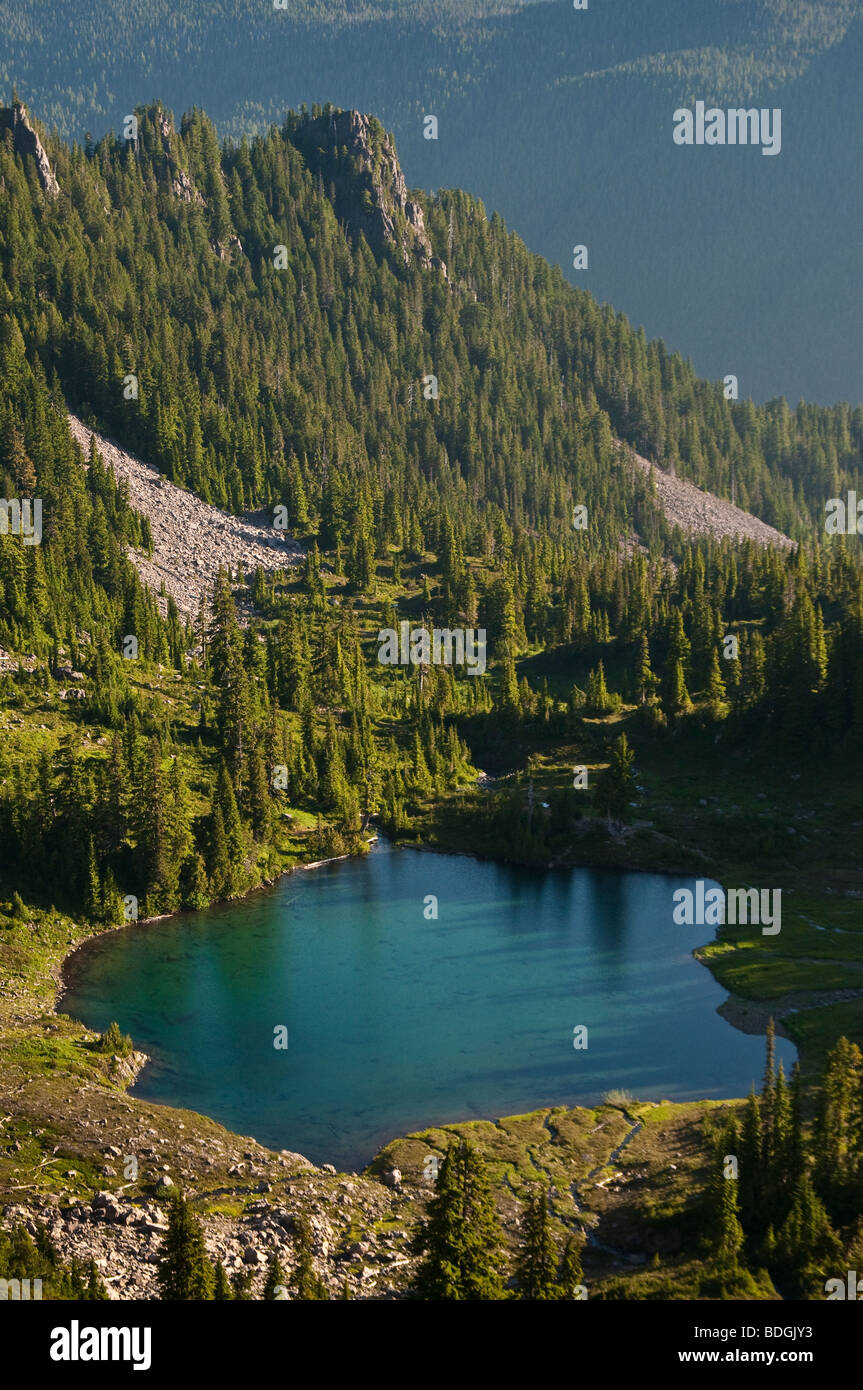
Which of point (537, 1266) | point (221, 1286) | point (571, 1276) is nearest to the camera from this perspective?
point (221, 1286)

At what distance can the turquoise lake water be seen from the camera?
73.5 m

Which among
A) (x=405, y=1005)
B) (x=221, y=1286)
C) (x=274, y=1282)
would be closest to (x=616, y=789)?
(x=405, y=1005)

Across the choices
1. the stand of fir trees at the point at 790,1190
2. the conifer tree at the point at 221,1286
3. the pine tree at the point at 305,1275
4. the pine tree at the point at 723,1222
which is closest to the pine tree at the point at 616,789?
the stand of fir trees at the point at 790,1190

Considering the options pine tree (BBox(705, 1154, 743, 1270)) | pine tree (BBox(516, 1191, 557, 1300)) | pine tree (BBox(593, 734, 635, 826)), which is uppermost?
pine tree (BBox(593, 734, 635, 826))

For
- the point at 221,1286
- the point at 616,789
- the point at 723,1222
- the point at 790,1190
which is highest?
the point at 616,789

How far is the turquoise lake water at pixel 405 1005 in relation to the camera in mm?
73500

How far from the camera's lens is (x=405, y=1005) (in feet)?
298

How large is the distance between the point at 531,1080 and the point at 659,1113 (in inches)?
357

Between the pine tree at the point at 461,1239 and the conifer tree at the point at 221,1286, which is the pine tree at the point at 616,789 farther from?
the conifer tree at the point at 221,1286

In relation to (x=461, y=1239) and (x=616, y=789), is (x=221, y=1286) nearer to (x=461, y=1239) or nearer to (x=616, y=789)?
(x=461, y=1239)

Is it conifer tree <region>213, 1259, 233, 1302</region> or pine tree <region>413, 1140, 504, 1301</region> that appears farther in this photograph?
pine tree <region>413, 1140, 504, 1301</region>

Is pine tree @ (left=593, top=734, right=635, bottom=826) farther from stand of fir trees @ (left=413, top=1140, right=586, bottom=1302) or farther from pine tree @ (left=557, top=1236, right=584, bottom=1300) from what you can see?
stand of fir trees @ (left=413, top=1140, right=586, bottom=1302)

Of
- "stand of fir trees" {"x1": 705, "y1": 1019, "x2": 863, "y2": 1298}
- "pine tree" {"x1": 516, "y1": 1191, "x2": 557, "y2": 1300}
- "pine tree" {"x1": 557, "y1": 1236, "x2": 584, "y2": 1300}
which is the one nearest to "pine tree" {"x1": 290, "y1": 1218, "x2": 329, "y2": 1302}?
"pine tree" {"x1": 516, "y1": 1191, "x2": 557, "y2": 1300}
